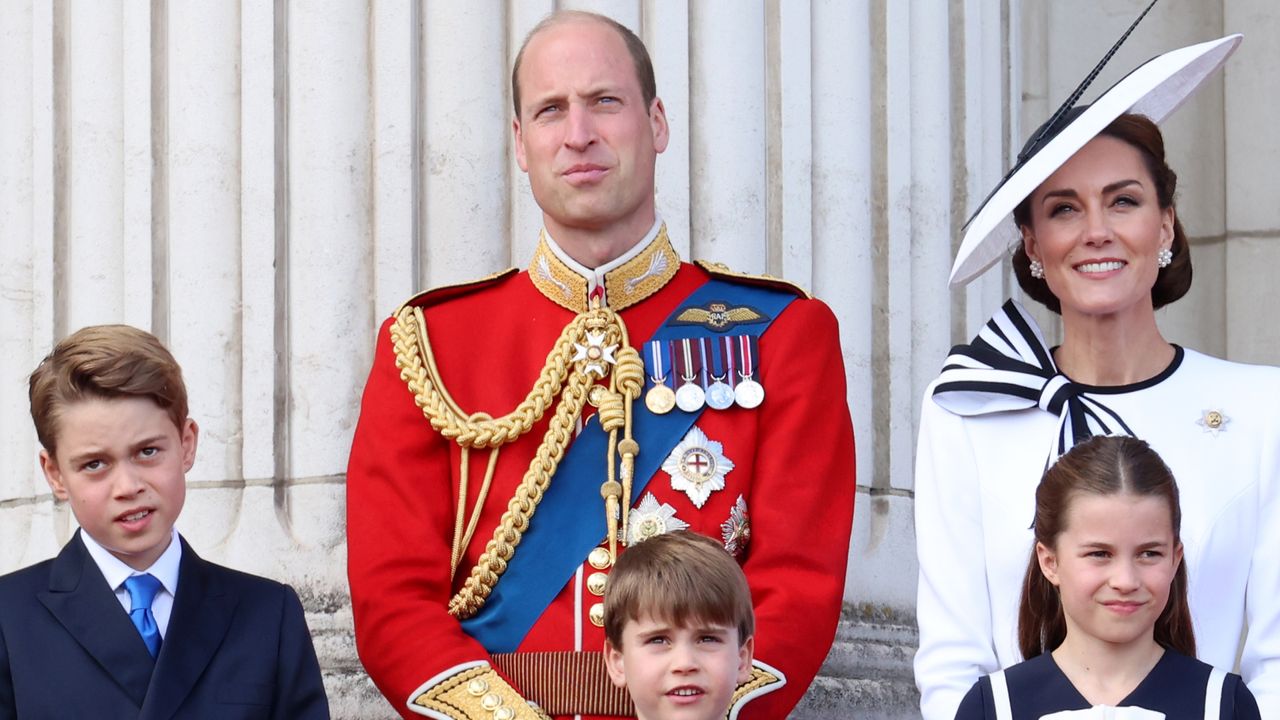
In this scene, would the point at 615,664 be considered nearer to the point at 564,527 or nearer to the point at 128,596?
the point at 564,527

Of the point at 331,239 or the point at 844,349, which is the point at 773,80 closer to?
the point at 844,349

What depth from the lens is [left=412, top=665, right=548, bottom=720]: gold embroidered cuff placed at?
402cm

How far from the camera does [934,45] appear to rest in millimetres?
5934

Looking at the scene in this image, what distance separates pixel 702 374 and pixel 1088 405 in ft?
2.38

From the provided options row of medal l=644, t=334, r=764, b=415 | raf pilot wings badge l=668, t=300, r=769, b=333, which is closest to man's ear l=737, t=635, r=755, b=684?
row of medal l=644, t=334, r=764, b=415

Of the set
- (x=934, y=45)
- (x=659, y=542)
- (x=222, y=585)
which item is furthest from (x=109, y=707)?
(x=934, y=45)

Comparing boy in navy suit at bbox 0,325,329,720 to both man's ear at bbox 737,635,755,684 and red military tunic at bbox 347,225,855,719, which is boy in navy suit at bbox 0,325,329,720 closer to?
red military tunic at bbox 347,225,855,719

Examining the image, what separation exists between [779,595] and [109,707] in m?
1.18

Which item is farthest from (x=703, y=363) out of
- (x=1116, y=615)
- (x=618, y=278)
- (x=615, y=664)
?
(x=1116, y=615)

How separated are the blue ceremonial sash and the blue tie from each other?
0.60m

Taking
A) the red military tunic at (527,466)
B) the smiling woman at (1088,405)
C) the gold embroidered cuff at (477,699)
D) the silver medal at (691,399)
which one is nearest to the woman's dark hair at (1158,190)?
the smiling woman at (1088,405)

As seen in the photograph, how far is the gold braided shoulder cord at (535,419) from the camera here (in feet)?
14.0

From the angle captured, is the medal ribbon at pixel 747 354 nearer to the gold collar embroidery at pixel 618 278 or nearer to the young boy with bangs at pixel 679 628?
the gold collar embroidery at pixel 618 278

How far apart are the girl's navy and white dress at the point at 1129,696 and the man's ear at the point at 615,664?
1.87 feet
